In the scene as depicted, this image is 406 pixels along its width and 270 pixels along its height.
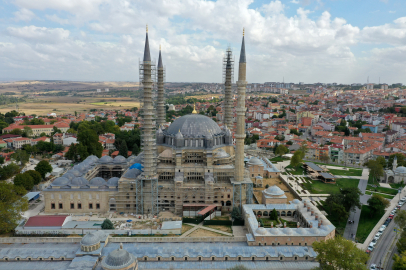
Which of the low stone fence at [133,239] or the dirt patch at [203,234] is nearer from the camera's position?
the low stone fence at [133,239]

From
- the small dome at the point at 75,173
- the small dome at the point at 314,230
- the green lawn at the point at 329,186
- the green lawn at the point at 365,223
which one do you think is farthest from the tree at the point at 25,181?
the green lawn at the point at 365,223

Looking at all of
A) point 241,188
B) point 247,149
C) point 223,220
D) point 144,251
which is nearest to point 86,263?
point 144,251

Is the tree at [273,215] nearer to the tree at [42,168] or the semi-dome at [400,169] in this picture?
the semi-dome at [400,169]

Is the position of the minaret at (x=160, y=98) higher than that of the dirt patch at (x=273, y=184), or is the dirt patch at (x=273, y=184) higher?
the minaret at (x=160, y=98)

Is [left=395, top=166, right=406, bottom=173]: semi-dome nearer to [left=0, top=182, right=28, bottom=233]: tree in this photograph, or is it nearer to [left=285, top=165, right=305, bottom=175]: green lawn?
Result: [left=285, top=165, right=305, bottom=175]: green lawn

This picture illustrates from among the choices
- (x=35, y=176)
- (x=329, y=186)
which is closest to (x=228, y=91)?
(x=329, y=186)

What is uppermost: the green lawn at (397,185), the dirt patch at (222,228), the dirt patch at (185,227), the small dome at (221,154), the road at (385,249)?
the small dome at (221,154)

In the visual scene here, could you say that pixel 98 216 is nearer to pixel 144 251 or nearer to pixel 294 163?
pixel 144 251
